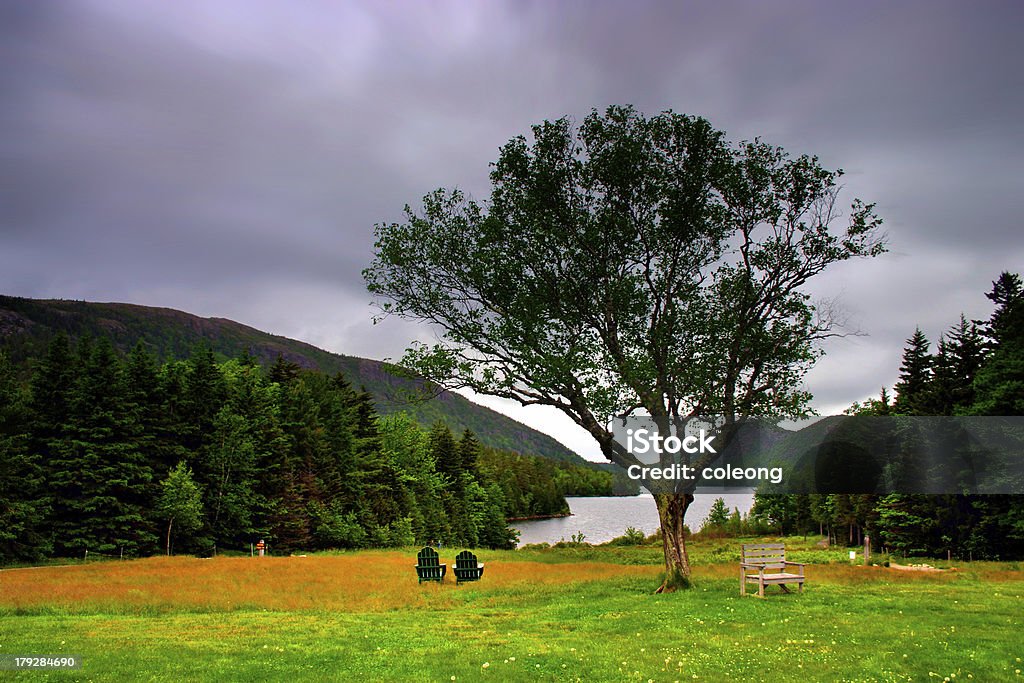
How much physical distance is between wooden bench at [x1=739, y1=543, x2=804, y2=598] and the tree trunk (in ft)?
6.94

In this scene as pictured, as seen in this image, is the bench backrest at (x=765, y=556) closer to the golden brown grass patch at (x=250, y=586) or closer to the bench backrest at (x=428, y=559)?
the golden brown grass patch at (x=250, y=586)

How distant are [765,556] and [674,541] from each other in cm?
313

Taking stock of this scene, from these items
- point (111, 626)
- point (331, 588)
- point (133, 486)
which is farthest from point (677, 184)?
point (133, 486)

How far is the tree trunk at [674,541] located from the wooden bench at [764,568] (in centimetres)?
212

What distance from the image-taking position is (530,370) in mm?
22516

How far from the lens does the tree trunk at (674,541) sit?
835 inches

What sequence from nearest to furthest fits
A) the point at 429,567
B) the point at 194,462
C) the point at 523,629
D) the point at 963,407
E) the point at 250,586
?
the point at 523,629 → the point at 250,586 → the point at 429,567 → the point at 963,407 → the point at 194,462

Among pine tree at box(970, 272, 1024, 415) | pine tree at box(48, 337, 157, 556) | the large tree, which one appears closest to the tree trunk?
the large tree

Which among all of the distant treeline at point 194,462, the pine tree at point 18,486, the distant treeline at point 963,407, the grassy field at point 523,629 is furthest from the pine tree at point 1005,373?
the pine tree at point 18,486

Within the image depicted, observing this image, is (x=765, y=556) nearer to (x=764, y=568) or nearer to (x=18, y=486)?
(x=764, y=568)

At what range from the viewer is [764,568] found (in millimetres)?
19328

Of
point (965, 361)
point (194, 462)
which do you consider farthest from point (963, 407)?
point (194, 462)

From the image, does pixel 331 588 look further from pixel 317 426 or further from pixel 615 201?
pixel 317 426

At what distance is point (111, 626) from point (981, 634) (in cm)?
1764
